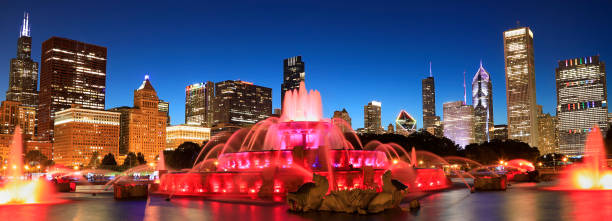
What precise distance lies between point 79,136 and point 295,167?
178691 mm

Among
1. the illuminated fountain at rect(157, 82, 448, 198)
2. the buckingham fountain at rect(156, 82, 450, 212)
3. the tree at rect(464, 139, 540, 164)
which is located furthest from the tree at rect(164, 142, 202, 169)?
the tree at rect(464, 139, 540, 164)

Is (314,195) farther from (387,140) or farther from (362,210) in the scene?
(387,140)

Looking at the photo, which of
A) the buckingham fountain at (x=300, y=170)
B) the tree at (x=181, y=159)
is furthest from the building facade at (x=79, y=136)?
the buckingham fountain at (x=300, y=170)

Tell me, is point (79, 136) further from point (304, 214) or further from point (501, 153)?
point (304, 214)

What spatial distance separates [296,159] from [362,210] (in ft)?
52.6

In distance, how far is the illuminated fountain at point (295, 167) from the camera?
102ft

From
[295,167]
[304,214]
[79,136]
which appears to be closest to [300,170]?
[295,167]

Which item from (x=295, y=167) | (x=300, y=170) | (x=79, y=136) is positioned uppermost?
(x=79, y=136)

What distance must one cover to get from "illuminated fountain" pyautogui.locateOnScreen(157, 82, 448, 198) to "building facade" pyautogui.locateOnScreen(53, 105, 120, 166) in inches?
6463

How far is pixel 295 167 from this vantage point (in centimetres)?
3403

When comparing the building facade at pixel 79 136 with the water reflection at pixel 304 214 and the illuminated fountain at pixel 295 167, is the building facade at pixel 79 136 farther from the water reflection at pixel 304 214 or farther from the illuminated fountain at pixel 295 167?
the water reflection at pixel 304 214

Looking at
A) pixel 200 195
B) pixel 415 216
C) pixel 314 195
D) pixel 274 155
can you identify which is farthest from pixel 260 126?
pixel 415 216

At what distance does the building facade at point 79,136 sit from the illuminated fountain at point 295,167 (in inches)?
6463

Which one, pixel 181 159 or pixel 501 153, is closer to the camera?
pixel 181 159
